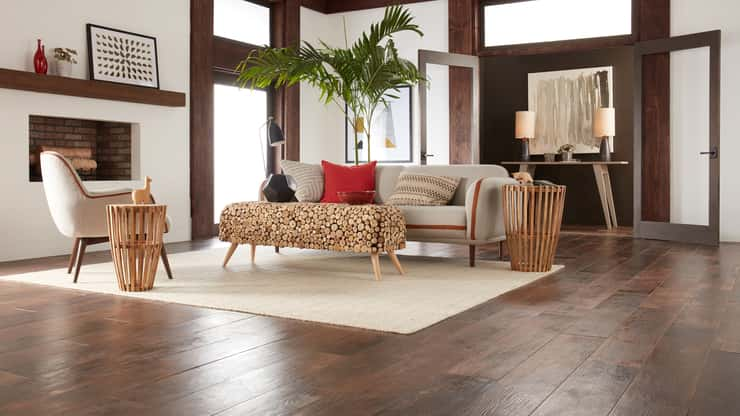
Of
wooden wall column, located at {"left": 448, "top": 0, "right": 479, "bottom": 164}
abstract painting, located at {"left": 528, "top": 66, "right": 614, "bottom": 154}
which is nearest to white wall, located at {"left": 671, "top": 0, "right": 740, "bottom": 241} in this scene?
abstract painting, located at {"left": 528, "top": 66, "right": 614, "bottom": 154}

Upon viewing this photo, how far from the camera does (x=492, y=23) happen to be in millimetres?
8031

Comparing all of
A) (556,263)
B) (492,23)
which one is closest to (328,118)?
(492,23)

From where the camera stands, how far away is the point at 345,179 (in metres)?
5.39

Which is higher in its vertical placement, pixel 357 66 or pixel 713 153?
pixel 357 66

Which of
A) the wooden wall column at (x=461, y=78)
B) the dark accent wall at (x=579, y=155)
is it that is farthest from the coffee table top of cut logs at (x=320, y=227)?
the dark accent wall at (x=579, y=155)

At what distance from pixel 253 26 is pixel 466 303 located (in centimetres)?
554

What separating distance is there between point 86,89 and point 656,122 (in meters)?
5.25

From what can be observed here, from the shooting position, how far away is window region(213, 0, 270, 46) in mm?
7414

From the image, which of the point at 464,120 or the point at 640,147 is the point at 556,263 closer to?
the point at 640,147

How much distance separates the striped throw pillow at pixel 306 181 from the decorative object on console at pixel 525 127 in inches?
135

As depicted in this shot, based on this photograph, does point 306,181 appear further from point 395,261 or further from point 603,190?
point 603,190

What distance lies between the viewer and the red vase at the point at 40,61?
5293 mm

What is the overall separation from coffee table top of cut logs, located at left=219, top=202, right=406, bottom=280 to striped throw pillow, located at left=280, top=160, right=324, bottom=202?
744 mm

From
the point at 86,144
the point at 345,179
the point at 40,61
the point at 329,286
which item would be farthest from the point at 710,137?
the point at 40,61
